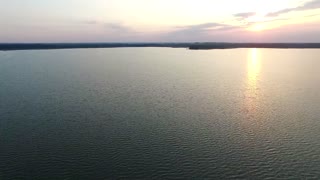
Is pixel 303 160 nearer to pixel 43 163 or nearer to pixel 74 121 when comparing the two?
pixel 43 163

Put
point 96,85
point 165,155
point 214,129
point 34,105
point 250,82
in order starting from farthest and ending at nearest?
point 250,82, point 96,85, point 34,105, point 214,129, point 165,155

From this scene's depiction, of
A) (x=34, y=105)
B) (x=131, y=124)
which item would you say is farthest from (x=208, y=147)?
(x=34, y=105)

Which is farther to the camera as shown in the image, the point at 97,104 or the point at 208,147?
the point at 97,104

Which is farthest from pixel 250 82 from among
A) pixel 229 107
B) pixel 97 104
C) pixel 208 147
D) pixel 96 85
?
pixel 208 147

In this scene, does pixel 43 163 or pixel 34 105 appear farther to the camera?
pixel 34 105

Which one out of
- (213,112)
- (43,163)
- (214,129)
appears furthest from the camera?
(213,112)

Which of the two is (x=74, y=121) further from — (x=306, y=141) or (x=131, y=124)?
(x=306, y=141)

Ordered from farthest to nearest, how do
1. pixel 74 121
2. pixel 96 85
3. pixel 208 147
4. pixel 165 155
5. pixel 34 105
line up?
1. pixel 96 85
2. pixel 34 105
3. pixel 74 121
4. pixel 208 147
5. pixel 165 155

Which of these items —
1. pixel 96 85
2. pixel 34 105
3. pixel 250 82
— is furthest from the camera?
pixel 250 82
